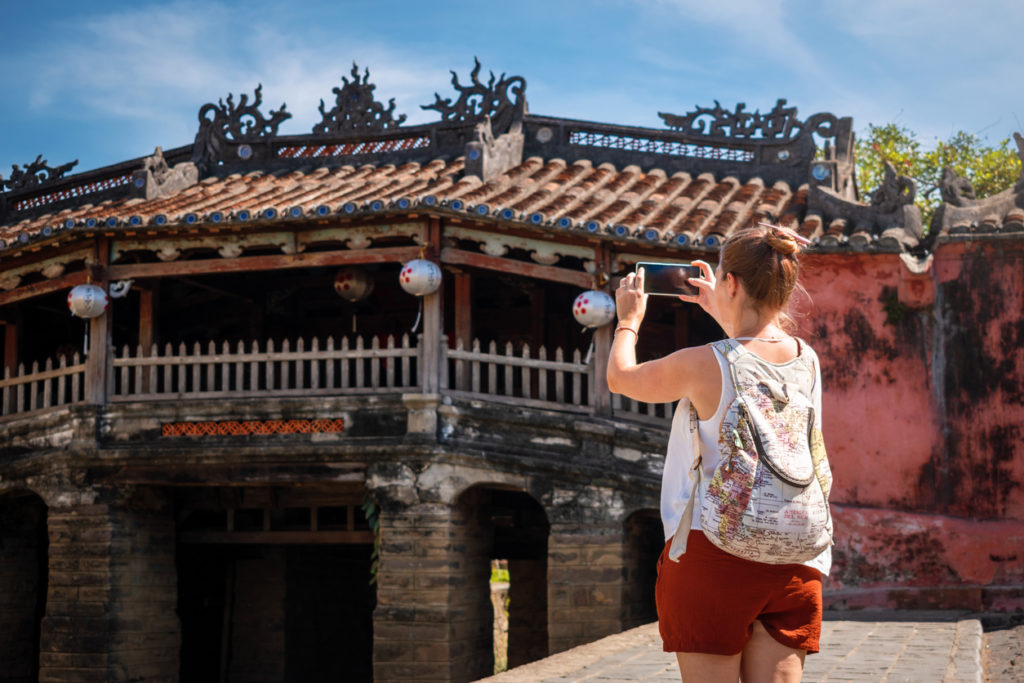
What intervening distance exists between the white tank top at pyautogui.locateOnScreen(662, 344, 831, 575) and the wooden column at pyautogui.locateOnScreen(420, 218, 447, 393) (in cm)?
748

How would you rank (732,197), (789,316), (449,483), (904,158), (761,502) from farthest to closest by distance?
(904,158) → (732,197) → (449,483) → (789,316) → (761,502)

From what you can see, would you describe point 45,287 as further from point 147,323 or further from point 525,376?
point 525,376

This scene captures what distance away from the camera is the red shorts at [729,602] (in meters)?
2.69

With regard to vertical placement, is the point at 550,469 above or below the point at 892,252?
below

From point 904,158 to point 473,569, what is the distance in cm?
1589

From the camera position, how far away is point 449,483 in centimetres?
1020

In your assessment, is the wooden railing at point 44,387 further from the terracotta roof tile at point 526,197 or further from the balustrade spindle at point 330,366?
the balustrade spindle at point 330,366

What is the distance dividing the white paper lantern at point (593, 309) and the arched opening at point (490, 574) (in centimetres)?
179

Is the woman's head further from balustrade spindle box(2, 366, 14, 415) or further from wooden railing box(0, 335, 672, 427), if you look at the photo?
balustrade spindle box(2, 366, 14, 415)

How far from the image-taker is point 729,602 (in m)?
2.69

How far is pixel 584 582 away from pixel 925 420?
342 centimetres

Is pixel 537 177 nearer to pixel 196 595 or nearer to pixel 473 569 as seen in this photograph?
pixel 473 569

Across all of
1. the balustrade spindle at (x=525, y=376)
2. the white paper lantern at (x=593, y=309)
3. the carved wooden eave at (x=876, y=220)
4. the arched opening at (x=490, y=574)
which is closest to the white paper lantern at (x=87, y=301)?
the arched opening at (x=490, y=574)

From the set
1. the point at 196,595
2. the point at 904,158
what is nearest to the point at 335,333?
the point at 196,595
